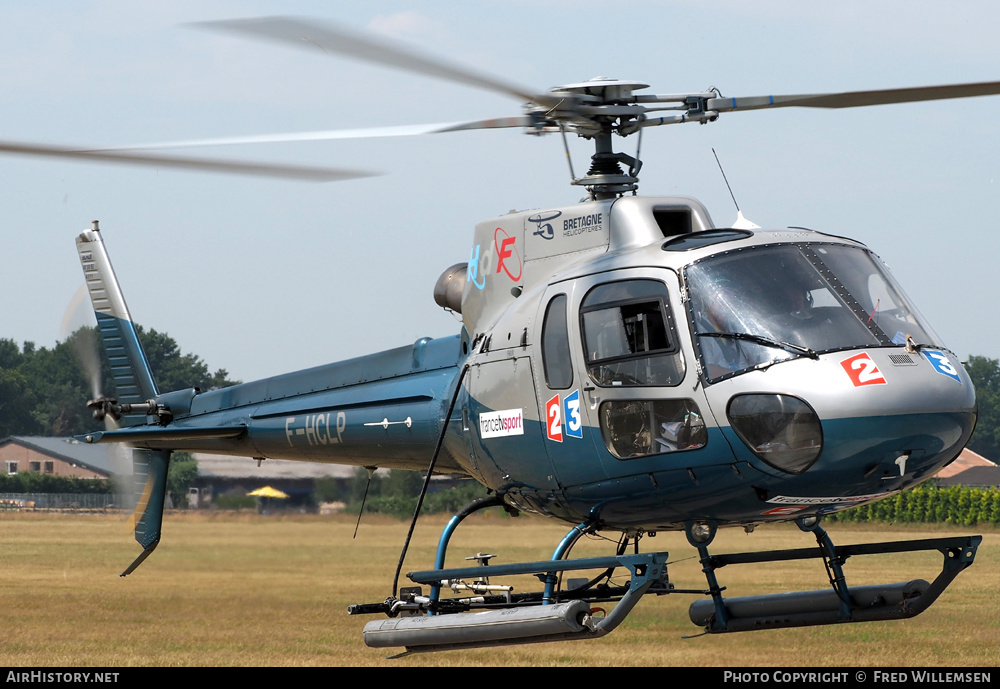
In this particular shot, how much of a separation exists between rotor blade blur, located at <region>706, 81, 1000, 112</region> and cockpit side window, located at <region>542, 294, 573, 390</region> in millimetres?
1734

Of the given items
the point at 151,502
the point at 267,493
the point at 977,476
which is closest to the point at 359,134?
the point at 151,502

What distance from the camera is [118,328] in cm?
1419

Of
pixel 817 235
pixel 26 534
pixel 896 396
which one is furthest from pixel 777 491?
pixel 26 534

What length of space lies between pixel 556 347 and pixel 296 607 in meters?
8.00

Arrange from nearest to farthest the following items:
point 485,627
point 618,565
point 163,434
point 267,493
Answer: point 618,565 < point 485,627 < point 163,434 < point 267,493

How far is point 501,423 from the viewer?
8820mm

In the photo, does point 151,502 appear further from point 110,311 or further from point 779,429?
point 779,429

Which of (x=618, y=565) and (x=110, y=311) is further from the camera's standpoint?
(x=110, y=311)

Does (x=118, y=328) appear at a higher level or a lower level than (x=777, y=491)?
higher

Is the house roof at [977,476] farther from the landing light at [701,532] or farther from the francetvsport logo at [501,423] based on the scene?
the landing light at [701,532]

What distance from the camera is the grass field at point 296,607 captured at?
41.5 feet

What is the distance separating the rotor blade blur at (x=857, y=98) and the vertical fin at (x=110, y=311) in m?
8.04
